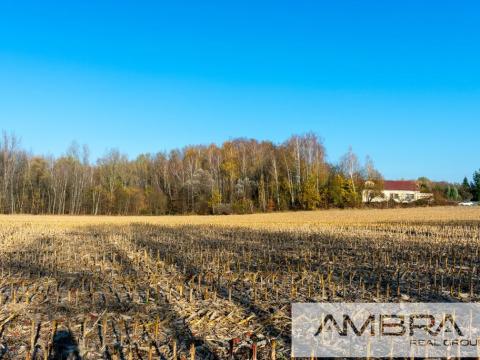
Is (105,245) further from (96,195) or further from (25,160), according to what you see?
(25,160)

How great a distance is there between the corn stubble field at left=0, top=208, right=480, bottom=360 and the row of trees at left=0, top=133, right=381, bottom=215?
142 feet

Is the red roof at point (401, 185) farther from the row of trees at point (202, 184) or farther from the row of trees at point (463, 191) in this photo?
the row of trees at point (202, 184)

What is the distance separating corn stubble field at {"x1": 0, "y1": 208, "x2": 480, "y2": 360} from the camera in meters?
6.21

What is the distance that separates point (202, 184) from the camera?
2603 inches

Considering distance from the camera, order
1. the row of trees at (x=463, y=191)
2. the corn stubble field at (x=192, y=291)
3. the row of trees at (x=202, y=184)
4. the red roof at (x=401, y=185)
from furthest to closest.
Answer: the red roof at (x=401, y=185)
the row of trees at (x=463, y=191)
the row of trees at (x=202, y=184)
the corn stubble field at (x=192, y=291)

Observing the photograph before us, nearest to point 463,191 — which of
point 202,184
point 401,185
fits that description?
point 401,185

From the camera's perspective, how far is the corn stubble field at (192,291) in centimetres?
621

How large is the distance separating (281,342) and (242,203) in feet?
179

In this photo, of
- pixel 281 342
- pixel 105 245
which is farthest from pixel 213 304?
pixel 105 245

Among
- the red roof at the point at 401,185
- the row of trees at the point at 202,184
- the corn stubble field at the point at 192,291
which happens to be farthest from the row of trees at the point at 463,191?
the corn stubble field at the point at 192,291

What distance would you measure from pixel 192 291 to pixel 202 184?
187 ft

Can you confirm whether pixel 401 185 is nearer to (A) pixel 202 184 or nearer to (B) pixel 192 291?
(A) pixel 202 184

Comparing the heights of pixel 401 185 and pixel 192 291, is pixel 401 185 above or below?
above

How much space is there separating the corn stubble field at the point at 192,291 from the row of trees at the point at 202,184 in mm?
43426
